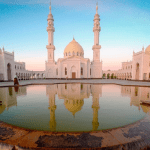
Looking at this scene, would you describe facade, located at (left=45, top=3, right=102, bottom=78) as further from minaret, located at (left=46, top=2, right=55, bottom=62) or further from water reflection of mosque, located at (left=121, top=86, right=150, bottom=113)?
water reflection of mosque, located at (left=121, top=86, right=150, bottom=113)

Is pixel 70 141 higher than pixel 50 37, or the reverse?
pixel 50 37

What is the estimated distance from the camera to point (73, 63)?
96.0 feet

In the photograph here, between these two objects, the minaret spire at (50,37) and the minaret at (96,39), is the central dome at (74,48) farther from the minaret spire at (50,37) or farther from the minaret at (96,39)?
the minaret spire at (50,37)

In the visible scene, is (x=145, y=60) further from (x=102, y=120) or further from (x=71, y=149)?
(x=71, y=149)

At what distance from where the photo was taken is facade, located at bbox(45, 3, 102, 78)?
96.0ft

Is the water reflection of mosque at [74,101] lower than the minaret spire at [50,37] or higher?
lower

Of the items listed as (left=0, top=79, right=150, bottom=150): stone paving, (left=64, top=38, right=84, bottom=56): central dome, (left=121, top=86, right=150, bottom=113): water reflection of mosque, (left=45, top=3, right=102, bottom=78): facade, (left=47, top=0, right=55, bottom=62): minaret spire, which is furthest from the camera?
(left=64, top=38, right=84, bottom=56): central dome

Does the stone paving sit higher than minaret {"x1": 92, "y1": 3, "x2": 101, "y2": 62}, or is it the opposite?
minaret {"x1": 92, "y1": 3, "x2": 101, "y2": 62}

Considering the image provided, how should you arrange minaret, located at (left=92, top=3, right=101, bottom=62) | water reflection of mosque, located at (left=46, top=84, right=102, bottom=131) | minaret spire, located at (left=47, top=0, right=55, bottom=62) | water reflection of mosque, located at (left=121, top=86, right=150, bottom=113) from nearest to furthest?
water reflection of mosque, located at (left=46, top=84, right=102, bottom=131) → water reflection of mosque, located at (left=121, top=86, right=150, bottom=113) → minaret, located at (left=92, top=3, right=101, bottom=62) → minaret spire, located at (left=47, top=0, right=55, bottom=62)

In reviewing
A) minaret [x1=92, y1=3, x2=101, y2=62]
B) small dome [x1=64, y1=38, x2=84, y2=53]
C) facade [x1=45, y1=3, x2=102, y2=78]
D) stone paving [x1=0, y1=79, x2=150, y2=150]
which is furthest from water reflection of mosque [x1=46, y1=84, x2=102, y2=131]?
small dome [x1=64, y1=38, x2=84, y2=53]

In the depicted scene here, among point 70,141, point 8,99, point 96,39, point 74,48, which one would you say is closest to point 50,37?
point 74,48

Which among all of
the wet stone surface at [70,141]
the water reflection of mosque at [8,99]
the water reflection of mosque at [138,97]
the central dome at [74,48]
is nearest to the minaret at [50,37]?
the central dome at [74,48]

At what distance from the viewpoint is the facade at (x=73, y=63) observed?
2925 centimetres

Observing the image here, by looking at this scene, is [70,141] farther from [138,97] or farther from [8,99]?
[138,97]
